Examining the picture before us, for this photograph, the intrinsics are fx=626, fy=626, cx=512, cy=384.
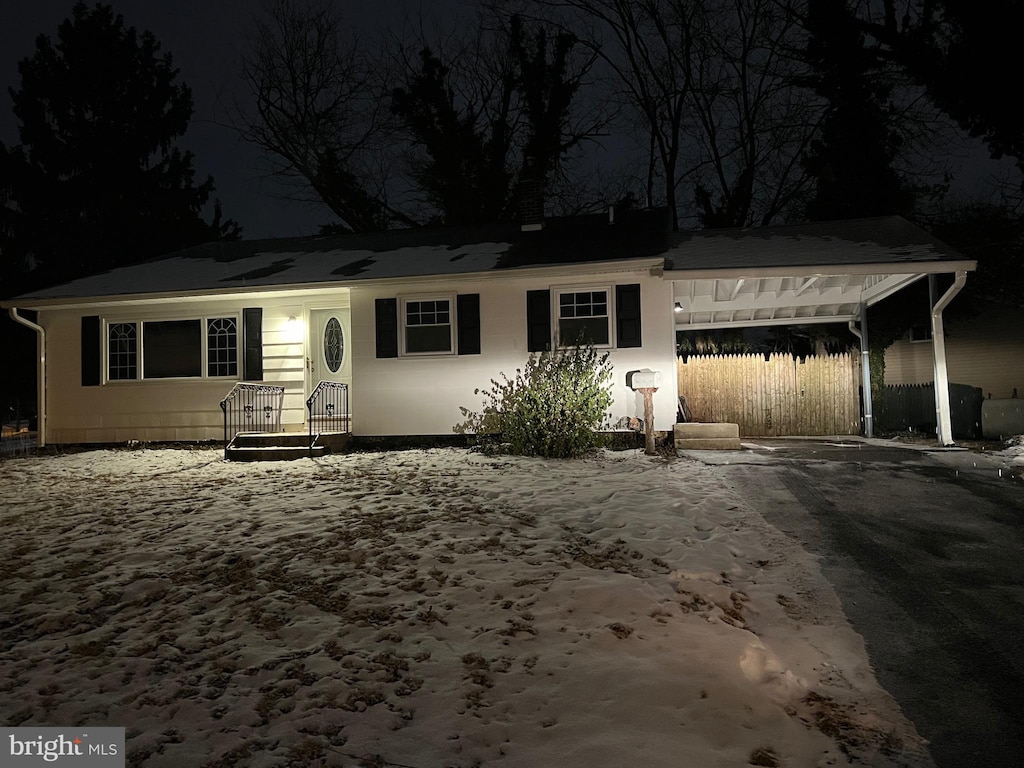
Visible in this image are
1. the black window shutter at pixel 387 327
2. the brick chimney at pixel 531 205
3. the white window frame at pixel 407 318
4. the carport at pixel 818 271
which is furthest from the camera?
the brick chimney at pixel 531 205

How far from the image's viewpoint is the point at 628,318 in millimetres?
10484

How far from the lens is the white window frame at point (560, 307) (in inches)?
416

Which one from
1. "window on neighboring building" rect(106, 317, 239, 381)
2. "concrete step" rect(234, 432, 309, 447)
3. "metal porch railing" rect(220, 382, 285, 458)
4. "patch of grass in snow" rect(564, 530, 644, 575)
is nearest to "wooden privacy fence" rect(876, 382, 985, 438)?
"patch of grass in snow" rect(564, 530, 644, 575)

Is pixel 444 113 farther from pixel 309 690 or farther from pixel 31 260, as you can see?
pixel 309 690

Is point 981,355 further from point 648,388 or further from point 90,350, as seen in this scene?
point 90,350

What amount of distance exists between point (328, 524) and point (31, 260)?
2784 centimetres

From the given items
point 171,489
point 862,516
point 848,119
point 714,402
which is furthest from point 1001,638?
point 848,119

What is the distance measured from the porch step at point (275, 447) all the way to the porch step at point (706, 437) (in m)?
5.74

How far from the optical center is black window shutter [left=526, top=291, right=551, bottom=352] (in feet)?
35.1

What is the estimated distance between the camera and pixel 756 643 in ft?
10.8

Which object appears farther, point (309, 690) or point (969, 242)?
point (969, 242)

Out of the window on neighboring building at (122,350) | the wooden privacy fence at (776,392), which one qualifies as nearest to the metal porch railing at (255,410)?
the window on neighboring building at (122,350)

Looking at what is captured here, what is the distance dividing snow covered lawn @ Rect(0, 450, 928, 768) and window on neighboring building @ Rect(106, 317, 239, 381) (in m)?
6.24

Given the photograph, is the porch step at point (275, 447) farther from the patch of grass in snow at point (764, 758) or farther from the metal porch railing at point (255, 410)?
the patch of grass in snow at point (764, 758)
